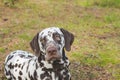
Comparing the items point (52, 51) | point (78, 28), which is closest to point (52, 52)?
point (52, 51)

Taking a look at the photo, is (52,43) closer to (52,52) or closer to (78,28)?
(52,52)

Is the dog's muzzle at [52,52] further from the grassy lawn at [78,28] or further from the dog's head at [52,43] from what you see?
the grassy lawn at [78,28]

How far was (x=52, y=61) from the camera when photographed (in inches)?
304

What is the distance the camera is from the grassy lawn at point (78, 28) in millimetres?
10742

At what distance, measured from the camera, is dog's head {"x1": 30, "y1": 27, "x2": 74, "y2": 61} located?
721cm

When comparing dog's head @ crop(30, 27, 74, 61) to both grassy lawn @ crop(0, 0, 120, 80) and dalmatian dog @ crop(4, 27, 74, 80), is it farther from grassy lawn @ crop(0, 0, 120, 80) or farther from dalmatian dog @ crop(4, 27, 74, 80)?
grassy lawn @ crop(0, 0, 120, 80)

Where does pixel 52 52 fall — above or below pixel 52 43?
below

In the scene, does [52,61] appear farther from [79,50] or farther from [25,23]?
[25,23]

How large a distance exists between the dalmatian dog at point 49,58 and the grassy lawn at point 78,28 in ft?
5.45

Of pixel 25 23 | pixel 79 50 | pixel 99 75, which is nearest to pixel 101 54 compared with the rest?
pixel 79 50

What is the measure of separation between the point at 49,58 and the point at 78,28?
7.19 m

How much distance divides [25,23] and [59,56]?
750cm

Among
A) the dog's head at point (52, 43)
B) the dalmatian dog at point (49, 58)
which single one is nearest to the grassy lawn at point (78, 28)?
the dalmatian dog at point (49, 58)

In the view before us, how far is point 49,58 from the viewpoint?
7.24 meters
